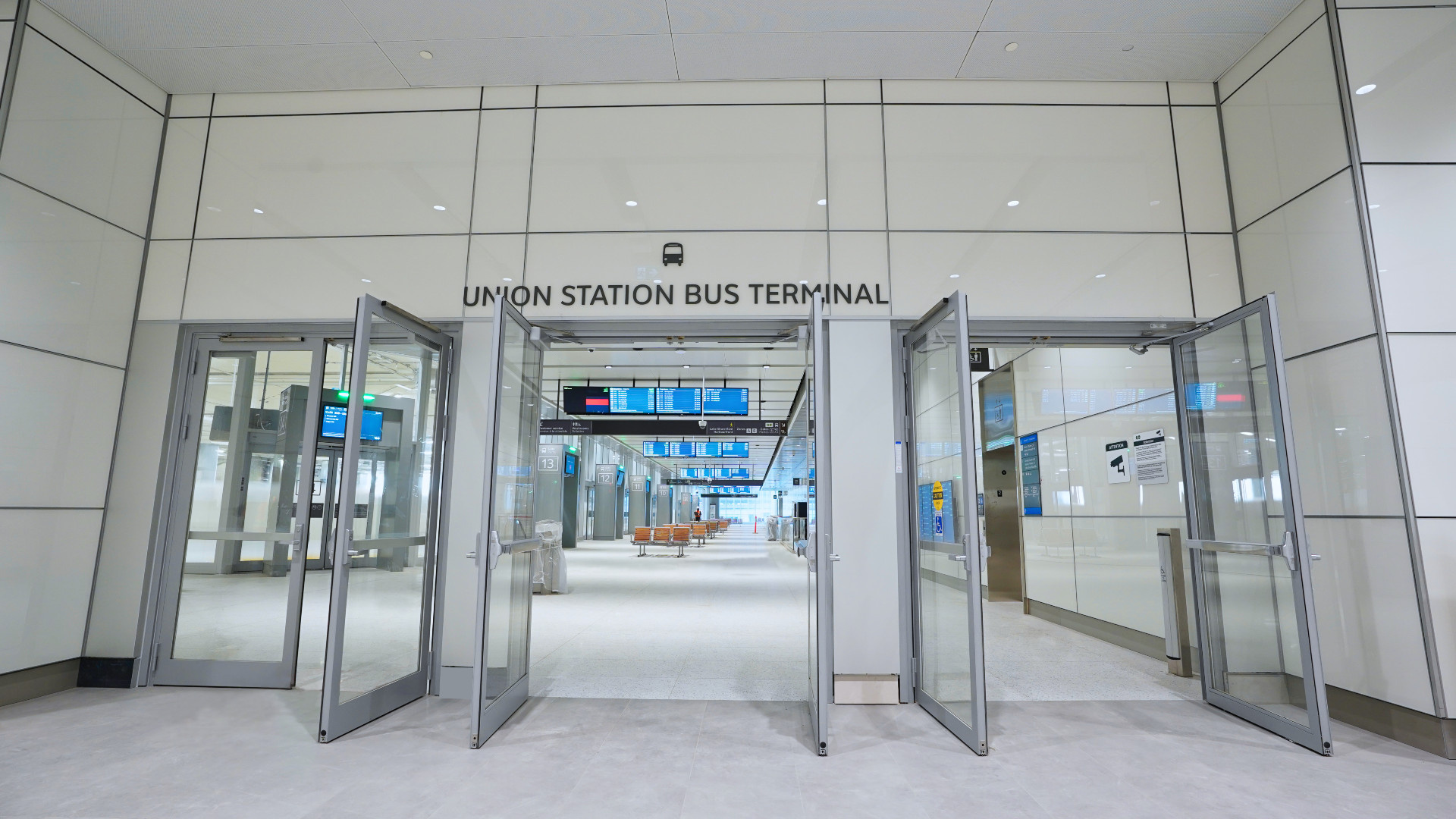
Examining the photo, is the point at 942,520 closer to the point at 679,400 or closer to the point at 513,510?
the point at 513,510

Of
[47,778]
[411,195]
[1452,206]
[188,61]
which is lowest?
[47,778]

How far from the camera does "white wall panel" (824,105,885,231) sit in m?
4.88

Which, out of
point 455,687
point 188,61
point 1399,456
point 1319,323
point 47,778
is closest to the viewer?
point 47,778

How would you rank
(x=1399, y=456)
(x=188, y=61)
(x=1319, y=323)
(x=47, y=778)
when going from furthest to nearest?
(x=188, y=61)
(x=1319, y=323)
(x=1399, y=456)
(x=47, y=778)

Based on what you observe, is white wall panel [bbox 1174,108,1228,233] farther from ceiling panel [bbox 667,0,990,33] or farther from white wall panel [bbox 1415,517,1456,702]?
white wall panel [bbox 1415,517,1456,702]

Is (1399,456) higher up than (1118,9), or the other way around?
(1118,9)

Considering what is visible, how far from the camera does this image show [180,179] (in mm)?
5152

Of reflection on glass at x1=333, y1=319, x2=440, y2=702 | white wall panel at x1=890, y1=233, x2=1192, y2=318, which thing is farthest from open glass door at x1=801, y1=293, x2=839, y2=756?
reflection on glass at x1=333, y1=319, x2=440, y2=702

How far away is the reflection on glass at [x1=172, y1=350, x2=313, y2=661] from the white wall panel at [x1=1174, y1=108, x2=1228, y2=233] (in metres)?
6.30

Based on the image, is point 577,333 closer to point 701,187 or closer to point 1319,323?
point 701,187

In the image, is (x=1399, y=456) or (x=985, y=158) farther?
(x=985, y=158)

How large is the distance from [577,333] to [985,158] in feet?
10.4

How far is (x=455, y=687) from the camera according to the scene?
176 inches

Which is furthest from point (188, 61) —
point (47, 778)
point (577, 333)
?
point (47, 778)
